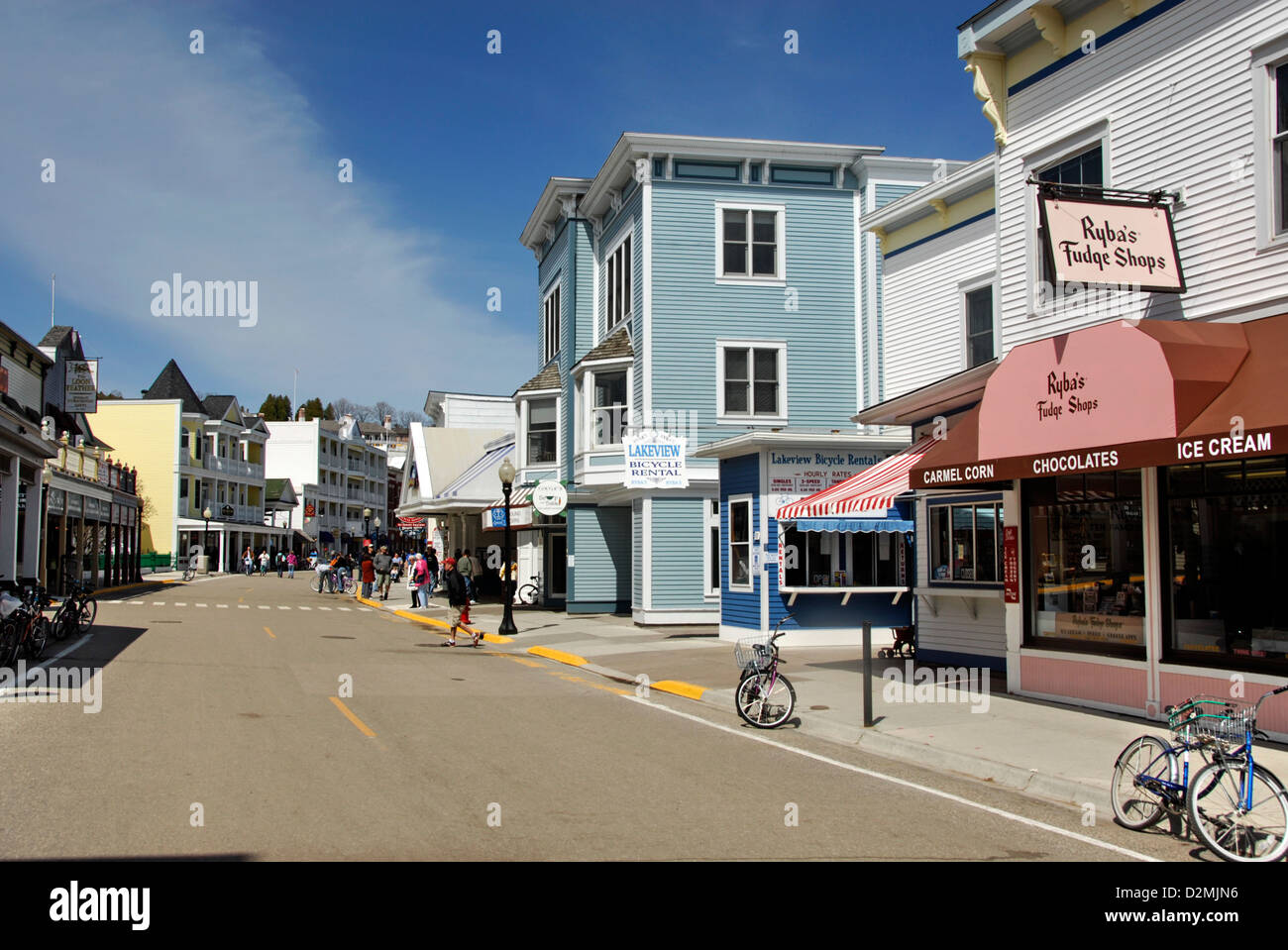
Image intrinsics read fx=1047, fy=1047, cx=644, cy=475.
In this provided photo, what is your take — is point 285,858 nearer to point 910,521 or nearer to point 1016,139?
point 1016,139

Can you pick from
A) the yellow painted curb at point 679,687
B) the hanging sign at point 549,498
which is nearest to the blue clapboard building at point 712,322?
the hanging sign at point 549,498

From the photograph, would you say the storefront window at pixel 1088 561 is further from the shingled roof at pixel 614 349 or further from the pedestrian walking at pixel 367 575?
the pedestrian walking at pixel 367 575

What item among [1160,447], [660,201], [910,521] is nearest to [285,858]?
[1160,447]

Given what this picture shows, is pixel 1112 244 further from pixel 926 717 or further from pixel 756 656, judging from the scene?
pixel 756 656

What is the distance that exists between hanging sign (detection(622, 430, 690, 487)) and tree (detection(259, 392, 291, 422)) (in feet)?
347

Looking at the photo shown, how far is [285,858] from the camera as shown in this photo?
20.7 ft

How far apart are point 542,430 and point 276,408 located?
9944 cm

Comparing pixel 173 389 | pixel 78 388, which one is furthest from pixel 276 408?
pixel 78 388

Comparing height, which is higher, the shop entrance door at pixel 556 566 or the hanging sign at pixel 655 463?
the hanging sign at pixel 655 463

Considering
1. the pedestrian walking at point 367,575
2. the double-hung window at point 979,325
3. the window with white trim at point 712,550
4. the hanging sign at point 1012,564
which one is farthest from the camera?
the pedestrian walking at point 367,575

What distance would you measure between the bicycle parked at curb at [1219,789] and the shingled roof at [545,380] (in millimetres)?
24994

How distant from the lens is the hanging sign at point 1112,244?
10.8 metres

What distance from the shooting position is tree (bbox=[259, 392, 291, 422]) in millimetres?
121938

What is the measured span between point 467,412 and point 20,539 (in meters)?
27.9
